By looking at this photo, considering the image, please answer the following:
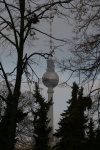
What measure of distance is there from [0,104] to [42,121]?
913 centimetres

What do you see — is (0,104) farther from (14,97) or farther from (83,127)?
(14,97)

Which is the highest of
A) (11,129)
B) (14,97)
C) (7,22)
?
(7,22)

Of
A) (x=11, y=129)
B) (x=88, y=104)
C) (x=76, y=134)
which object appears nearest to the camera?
(x=11, y=129)

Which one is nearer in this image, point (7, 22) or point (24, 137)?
point (7, 22)

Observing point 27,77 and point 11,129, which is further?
point 27,77

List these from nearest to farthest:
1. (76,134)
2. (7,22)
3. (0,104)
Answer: (7,22) < (76,134) < (0,104)

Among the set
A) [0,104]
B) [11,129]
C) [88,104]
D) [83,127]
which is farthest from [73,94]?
[11,129]

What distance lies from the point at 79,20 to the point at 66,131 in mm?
16461

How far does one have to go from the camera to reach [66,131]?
1019 inches

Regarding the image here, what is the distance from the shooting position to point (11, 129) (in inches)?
360

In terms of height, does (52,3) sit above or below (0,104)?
below

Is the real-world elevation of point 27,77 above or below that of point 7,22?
below

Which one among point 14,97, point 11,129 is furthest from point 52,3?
point 11,129

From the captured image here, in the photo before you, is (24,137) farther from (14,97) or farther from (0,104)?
(14,97)
